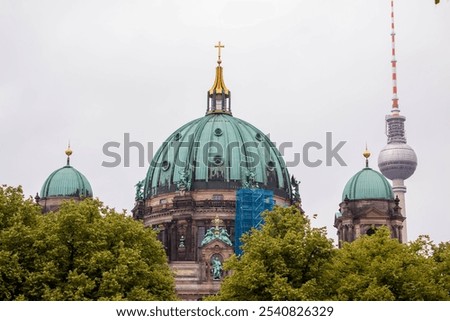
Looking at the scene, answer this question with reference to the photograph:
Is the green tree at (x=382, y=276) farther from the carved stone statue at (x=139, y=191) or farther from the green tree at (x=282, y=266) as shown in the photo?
the carved stone statue at (x=139, y=191)

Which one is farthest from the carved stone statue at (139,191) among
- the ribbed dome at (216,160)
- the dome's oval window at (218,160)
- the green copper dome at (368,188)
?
the green copper dome at (368,188)

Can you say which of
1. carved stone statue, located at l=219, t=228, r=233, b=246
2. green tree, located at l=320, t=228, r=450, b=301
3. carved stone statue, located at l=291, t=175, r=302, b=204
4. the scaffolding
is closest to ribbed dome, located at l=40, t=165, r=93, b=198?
carved stone statue, located at l=219, t=228, r=233, b=246

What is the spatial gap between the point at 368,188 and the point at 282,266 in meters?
65.6

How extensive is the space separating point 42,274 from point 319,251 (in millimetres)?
17407

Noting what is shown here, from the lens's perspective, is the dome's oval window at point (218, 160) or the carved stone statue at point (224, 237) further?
the dome's oval window at point (218, 160)

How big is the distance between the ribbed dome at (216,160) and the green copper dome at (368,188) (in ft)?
32.5

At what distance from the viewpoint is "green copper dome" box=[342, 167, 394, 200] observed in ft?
408

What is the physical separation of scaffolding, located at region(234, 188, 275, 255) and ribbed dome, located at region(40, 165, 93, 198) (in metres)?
20.1

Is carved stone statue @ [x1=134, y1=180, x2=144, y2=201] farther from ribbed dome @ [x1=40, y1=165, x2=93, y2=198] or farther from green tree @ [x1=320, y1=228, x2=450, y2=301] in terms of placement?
green tree @ [x1=320, y1=228, x2=450, y2=301]

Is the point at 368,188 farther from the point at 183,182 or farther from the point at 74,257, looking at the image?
the point at 74,257

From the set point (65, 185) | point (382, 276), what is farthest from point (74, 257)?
point (65, 185)

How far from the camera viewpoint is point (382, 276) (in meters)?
60.8

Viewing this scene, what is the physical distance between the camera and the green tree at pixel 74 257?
57853 mm

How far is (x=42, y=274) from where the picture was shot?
191 ft
